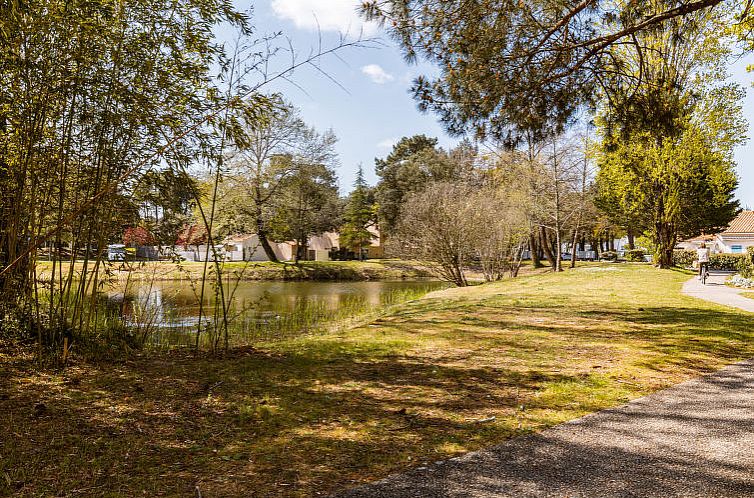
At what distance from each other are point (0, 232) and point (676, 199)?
19.8 meters

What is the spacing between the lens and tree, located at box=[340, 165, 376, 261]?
127 feet

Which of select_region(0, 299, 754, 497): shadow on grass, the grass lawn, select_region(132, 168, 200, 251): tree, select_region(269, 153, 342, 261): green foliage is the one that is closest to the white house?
select_region(269, 153, 342, 261): green foliage

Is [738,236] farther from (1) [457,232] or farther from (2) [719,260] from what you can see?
(1) [457,232]

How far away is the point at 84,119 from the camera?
4.34 m

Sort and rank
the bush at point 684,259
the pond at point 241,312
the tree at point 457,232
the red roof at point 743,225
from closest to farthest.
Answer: the pond at point 241,312
the tree at point 457,232
the bush at point 684,259
the red roof at point 743,225

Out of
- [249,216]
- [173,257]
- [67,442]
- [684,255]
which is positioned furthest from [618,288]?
[684,255]

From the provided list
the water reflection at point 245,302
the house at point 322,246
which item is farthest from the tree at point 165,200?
the house at point 322,246

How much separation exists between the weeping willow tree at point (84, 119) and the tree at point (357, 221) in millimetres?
32042

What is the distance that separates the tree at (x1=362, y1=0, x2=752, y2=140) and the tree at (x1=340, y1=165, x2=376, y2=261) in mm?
29625

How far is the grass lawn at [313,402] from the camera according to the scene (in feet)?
8.91

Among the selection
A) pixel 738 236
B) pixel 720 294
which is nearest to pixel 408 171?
pixel 738 236

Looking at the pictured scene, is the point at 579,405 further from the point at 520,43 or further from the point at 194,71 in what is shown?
the point at 520,43

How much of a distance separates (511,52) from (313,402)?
19.0 ft

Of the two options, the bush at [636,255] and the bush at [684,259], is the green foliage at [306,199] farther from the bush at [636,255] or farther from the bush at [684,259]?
the bush at [636,255]
